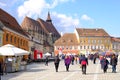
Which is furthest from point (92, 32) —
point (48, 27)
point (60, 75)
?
point (60, 75)

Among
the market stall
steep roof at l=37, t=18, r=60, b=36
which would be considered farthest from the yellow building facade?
steep roof at l=37, t=18, r=60, b=36

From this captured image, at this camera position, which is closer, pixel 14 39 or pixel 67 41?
pixel 14 39

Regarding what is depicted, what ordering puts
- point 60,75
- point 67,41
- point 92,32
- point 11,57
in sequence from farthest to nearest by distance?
point 92,32, point 67,41, point 11,57, point 60,75

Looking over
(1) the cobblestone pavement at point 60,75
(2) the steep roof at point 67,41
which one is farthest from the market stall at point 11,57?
(2) the steep roof at point 67,41

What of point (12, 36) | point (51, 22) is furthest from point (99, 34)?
point (12, 36)

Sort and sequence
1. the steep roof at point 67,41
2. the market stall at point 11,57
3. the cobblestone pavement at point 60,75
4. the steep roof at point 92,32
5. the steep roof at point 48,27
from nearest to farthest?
the cobblestone pavement at point 60,75 → the market stall at point 11,57 → the steep roof at point 67,41 → the steep roof at point 92,32 → the steep roof at point 48,27

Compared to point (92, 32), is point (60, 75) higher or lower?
lower

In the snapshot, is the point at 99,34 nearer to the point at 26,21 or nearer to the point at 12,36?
the point at 26,21

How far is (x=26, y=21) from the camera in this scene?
13038 centimetres

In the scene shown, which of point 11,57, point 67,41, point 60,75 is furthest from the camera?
point 67,41

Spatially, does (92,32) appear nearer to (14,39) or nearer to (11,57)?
(14,39)

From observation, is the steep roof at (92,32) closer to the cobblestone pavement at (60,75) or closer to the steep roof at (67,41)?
the steep roof at (67,41)

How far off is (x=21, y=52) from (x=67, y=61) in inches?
183

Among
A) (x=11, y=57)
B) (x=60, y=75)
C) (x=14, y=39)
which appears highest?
(x=14, y=39)
